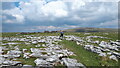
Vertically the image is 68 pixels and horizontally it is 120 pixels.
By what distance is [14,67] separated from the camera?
550 inches

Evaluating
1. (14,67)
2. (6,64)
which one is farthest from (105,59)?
(6,64)

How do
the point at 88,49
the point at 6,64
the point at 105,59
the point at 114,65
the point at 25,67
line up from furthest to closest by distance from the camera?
the point at 88,49, the point at 105,59, the point at 114,65, the point at 6,64, the point at 25,67

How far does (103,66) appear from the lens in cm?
1545

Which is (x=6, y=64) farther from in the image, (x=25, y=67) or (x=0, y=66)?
(x=25, y=67)

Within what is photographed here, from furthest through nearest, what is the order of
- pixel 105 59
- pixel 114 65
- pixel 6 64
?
1. pixel 105 59
2. pixel 114 65
3. pixel 6 64

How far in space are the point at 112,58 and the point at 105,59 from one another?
4.53 feet

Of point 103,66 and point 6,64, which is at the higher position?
point 6,64

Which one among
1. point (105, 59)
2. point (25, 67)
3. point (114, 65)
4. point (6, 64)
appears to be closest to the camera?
point (25, 67)

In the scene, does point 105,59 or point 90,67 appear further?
point 105,59

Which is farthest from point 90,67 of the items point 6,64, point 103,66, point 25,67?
point 6,64

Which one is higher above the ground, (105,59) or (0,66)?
(0,66)

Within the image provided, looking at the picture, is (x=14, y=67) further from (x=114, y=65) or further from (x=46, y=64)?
(x=114, y=65)

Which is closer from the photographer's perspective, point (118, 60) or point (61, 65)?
point (61, 65)

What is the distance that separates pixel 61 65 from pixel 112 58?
30.4ft
